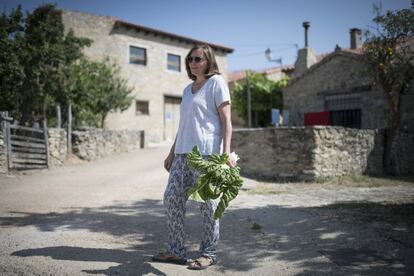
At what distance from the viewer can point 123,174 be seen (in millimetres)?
10492

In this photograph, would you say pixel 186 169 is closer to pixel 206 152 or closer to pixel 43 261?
pixel 206 152

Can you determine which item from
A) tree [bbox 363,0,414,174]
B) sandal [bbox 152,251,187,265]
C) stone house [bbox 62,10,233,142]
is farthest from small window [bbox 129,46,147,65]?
sandal [bbox 152,251,187,265]

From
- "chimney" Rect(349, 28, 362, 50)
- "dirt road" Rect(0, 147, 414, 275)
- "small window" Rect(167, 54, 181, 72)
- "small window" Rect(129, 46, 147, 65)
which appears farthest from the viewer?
"small window" Rect(167, 54, 181, 72)

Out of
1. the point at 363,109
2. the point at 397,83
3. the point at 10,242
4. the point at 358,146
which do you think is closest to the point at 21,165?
the point at 10,242

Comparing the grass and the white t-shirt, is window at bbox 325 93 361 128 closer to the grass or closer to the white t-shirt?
the grass

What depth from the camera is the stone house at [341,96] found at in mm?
15789

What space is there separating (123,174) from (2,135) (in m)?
3.51

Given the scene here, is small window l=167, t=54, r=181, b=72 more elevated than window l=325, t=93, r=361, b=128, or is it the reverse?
small window l=167, t=54, r=181, b=72

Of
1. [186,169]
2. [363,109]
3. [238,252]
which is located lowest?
[238,252]

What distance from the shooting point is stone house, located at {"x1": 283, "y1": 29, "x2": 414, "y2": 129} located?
51.8ft

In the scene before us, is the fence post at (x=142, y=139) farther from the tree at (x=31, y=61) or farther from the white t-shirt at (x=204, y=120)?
the white t-shirt at (x=204, y=120)

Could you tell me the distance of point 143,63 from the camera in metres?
22.1

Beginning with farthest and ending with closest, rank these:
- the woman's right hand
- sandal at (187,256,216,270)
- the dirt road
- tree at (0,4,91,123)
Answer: tree at (0,4,91,123)
the woman's right hand
the dirt road
sandal at (187,256,216,270)

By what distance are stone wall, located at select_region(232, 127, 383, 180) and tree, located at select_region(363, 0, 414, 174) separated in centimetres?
119
